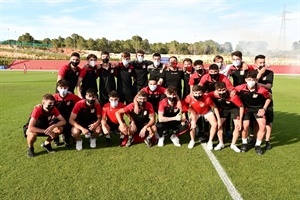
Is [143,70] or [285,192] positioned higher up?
[143,70]

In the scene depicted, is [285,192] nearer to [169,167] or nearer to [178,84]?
[169,167]

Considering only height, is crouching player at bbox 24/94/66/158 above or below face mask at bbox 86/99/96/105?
below

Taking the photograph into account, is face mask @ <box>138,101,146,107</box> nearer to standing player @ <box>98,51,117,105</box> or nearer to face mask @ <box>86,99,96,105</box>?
face mask @ <box>86,99,96,105</box>

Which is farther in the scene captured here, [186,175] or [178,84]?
[178,84]

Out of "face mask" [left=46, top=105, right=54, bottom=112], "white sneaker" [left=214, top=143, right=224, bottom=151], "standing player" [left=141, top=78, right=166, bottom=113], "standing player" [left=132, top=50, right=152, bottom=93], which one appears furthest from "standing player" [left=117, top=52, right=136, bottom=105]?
"white sneaker" [left=214, top=143, right=224, bottom=151]

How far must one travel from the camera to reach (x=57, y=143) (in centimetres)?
650

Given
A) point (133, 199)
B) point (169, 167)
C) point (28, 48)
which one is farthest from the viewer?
point (28, 48)

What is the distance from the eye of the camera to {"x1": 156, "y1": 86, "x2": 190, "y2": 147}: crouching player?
6.44 m

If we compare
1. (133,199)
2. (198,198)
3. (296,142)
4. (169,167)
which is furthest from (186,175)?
(296,142)

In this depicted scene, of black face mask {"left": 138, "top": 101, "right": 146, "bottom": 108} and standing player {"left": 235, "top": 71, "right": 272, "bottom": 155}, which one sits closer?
standing player {"left": 235, "top": 71, "right": 272, "bottom": 155}

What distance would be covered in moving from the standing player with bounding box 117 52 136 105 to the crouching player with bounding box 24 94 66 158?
2.15m

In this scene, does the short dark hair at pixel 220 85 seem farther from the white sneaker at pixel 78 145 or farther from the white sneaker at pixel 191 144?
the white sneaker at pixel 78 145

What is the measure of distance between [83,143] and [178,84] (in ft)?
9.04

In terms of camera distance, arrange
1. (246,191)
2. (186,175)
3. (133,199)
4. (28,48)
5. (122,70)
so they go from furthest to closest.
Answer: (28,48) < (122,70) < (186,175) < (246,191) < (133,199)
